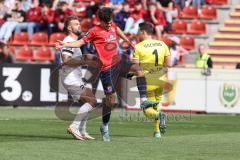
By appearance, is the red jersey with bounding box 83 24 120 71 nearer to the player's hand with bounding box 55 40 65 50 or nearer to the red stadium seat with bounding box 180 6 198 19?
the player's hand with bounding box 55 40 65 50

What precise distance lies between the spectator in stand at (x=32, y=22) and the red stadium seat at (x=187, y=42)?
5.56 meters

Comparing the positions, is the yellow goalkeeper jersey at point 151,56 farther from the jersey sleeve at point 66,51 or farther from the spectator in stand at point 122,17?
the spectator in stand at point 122,17

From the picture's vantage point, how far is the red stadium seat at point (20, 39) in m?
31.5

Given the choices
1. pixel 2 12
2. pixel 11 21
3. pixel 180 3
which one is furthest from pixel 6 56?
pixel 180 3

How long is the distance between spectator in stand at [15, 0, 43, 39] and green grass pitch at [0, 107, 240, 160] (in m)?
8.86

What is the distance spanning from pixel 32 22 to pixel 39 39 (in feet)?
2.93

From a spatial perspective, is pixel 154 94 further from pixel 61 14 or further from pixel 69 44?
pixel 61 14

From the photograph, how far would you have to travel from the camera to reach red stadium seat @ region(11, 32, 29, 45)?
103ft

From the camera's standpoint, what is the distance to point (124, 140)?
14359 millimetres

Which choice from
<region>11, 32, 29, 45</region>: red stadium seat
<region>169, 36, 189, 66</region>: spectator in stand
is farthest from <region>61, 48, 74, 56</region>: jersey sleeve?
<region>11, 32, 29, 45</region>: red stadium seat

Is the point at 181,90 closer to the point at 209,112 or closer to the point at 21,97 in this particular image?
the point at 209,112

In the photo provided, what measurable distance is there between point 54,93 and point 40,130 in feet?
28.6

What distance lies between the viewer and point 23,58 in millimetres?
30703

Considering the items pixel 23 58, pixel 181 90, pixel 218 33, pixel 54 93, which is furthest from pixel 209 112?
Result: pixel 23 58
